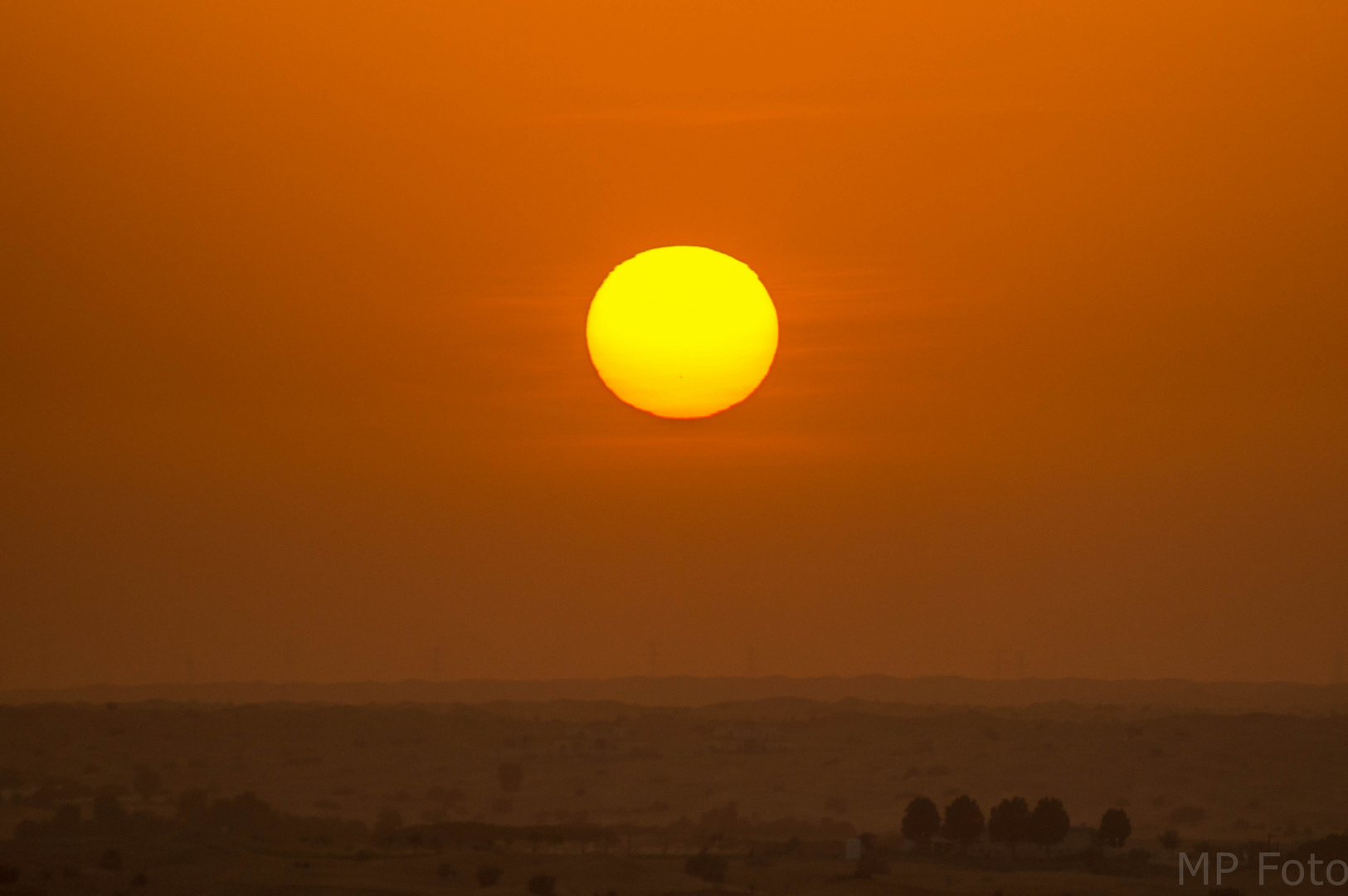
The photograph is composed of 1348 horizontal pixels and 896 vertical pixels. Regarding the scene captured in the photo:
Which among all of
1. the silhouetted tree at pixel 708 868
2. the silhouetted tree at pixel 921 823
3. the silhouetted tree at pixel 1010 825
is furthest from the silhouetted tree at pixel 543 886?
the silhouetted tree at pixel 921 823

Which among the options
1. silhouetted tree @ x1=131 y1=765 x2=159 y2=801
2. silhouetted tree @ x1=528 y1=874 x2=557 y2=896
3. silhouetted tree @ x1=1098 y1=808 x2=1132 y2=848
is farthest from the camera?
silhouetted tree @ x1=131 y1=765 x2=159 y2=801

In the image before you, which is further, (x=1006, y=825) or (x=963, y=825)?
(x=963, y=825)

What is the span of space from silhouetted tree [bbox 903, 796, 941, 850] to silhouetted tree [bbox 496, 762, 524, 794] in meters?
35.5

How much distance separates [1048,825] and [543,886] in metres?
22.7

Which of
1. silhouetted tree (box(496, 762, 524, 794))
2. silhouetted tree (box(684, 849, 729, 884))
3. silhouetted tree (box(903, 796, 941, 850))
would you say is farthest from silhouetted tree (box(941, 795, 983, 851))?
silhouetted tree (box(496, 762, 524, 794))

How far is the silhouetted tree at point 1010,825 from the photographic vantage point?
229ft

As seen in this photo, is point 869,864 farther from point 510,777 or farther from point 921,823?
point 510,777

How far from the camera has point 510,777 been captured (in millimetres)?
108500

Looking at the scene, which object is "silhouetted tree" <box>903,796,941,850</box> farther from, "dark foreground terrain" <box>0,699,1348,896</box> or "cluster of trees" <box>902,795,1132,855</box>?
"dark foreground terrain" <box>0,699,1348,896</box>

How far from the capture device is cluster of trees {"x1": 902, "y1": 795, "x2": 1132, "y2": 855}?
6994 cm

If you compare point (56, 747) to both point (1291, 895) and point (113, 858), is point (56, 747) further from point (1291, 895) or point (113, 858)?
point (1291, 895)

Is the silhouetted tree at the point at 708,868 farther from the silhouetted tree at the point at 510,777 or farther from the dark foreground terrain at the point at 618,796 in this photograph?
the silhouetted tree at the point at 510,777

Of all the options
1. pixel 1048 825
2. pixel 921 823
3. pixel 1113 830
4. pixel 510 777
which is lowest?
pixel 1048 825

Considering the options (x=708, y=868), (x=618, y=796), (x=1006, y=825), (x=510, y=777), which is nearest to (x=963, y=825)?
(x=1006, y=825)
